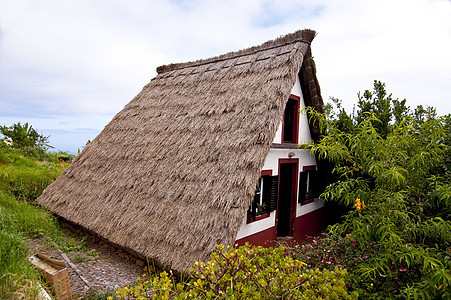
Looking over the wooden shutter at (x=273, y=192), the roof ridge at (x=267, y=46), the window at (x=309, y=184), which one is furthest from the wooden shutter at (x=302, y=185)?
A: the roof ridge at (x=267, y=46)

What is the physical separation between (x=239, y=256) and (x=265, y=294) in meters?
0.42

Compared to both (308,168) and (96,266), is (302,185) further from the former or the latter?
(96,266)

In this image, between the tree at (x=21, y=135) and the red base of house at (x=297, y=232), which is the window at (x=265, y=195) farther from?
the tree at (x=21, y=135)

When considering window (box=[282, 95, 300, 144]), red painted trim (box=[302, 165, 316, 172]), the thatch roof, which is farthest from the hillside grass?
red painted trim (box=[302, 165, 316, 172])

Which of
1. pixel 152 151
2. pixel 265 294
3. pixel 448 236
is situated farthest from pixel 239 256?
pixel 152 151

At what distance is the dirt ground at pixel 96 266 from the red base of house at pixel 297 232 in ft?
7.95

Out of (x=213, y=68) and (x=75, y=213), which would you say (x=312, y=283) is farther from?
(x=213, y=68)

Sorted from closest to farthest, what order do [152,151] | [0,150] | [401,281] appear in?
1. [401,281]
2. [152,151]
3. [0,150]

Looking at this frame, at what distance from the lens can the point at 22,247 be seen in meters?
3.74

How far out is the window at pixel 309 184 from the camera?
26.7 feet

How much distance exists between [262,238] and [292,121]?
321cm

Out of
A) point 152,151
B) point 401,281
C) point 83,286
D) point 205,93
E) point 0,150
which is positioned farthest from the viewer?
point 0,150

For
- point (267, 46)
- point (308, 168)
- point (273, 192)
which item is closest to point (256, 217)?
point (273, 192)

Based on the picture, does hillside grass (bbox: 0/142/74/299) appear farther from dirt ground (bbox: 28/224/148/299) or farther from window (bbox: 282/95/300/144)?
window (bbox: 282/95/300/144)
